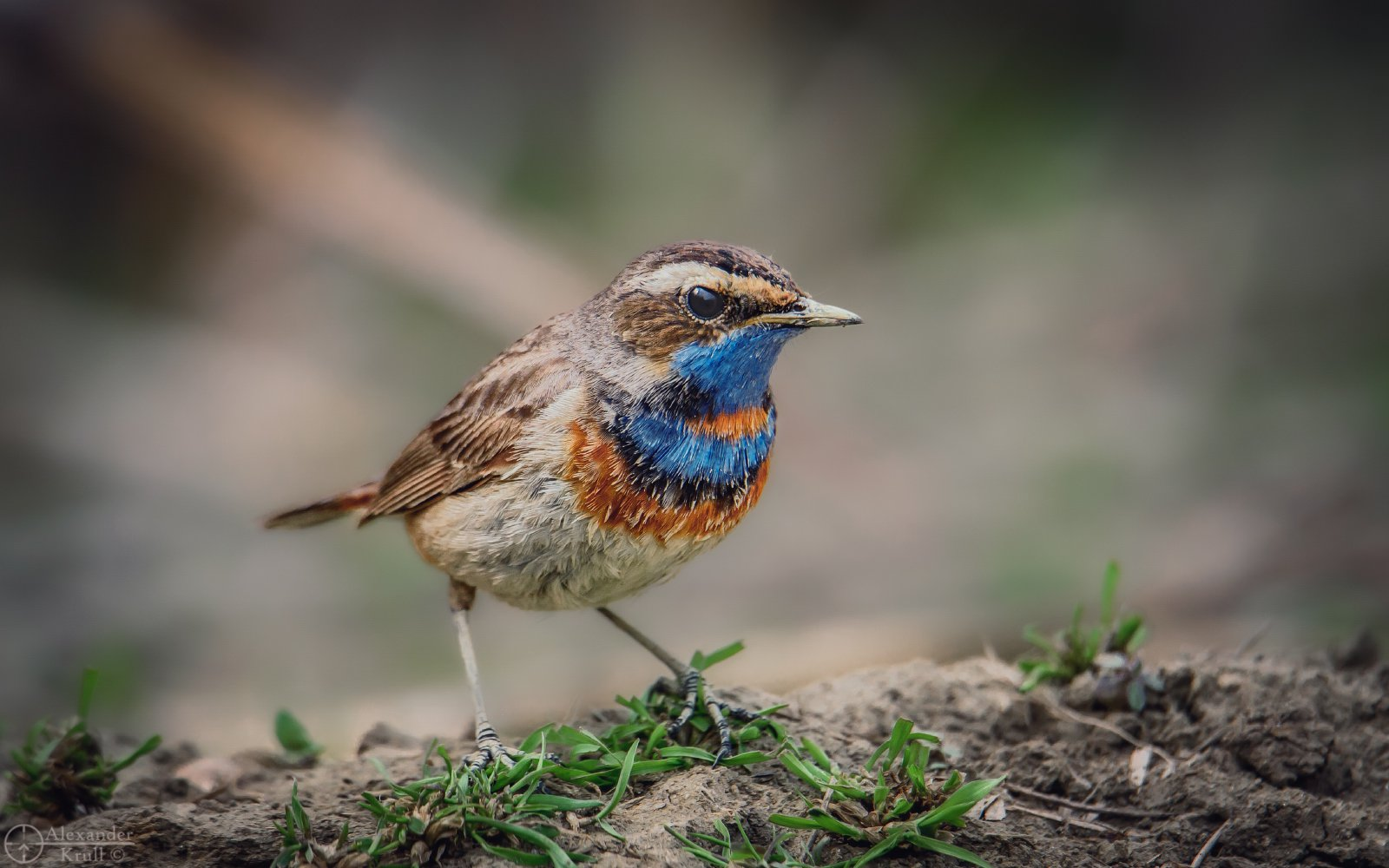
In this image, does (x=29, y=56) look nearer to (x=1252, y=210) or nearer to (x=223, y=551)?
(x=223, y=551)

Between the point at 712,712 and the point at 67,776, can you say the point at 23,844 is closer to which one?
the point at 67,776

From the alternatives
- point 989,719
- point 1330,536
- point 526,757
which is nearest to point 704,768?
point 526,757

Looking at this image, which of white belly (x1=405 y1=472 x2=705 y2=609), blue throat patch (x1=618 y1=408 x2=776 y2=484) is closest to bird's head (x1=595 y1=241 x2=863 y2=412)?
blue throat patch (x1=618 y1=408 x2=776 y2=484)

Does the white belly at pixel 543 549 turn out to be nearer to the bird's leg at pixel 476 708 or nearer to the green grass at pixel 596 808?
the bird's leg at pixel 476 708

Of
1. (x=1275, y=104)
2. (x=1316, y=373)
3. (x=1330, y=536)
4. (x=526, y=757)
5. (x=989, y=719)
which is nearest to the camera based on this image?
(x=526, y=757)

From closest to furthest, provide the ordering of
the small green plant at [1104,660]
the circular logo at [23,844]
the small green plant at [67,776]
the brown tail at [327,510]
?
the circular logo at [23,844] → the small green plant at [67,776] → the small green plant at [1104,660] → the brown tail at [327,510]

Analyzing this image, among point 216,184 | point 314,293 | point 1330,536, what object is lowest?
point 1330,536

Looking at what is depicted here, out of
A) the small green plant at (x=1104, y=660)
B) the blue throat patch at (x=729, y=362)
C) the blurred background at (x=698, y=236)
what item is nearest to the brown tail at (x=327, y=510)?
the blue throat patch at (x=729, y=362)
